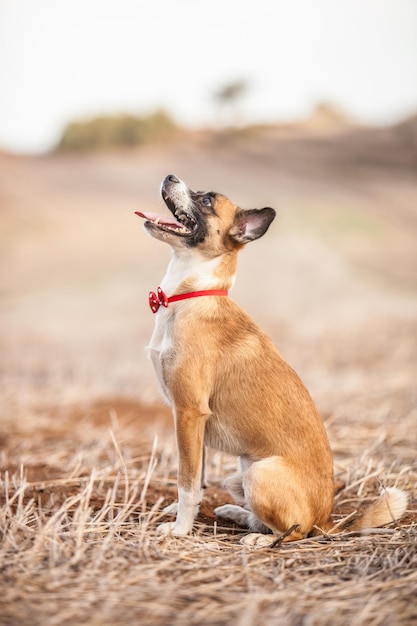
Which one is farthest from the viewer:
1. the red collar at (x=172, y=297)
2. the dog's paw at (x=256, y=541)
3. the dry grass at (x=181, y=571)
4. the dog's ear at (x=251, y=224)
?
the dog's ear at (x=251, y=224)

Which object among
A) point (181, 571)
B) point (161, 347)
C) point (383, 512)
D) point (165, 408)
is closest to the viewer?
point (181, 571)

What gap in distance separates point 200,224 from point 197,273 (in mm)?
332

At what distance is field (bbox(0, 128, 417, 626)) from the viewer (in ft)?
8.04

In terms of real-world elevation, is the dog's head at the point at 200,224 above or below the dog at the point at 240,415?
above

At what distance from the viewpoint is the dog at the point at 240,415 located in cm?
331

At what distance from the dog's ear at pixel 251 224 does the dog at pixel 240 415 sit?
11 millimetres

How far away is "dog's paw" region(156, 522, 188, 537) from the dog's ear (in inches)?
70.1

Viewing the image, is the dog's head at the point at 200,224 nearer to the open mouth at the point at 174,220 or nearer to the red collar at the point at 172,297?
the open mouth at the point at 174,220

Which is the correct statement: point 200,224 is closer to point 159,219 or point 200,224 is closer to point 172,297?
point 159,219

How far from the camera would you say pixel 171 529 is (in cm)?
331

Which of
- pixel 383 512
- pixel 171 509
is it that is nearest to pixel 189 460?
pixel 171 509

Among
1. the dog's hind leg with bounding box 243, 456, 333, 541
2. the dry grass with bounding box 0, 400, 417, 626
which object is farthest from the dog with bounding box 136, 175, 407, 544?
the dry grass with bounding box 0, 400, 417, 626

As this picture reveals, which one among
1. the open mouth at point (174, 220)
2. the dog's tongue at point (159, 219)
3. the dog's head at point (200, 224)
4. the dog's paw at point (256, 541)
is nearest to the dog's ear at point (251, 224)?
the dog's head at point (200, 224)

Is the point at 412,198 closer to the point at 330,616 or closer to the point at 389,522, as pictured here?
the point at 389,522
